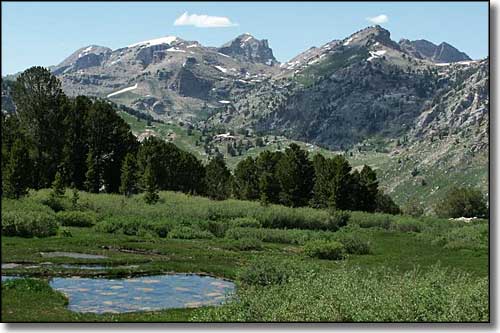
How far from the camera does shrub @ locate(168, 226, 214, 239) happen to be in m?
25.5

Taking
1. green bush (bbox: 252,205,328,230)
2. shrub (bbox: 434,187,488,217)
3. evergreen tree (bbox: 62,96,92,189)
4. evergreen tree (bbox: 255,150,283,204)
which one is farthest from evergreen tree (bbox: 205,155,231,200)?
green bush (bbox: 252,205,328,230)

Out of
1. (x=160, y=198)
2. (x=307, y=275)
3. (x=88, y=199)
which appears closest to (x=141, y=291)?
(x=307, y=275)

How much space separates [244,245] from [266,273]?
36.5 ft

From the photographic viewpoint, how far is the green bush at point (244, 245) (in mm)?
23514

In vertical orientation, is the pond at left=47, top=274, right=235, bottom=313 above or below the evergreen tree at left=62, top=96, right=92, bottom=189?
below

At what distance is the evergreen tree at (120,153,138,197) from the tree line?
2.6 inches

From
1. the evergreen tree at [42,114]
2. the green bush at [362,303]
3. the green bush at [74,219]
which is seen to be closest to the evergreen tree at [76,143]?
the evergreen tree at [42,114]

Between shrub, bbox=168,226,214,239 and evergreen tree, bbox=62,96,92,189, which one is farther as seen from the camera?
evergreen tree, bbox=62,96,92,189

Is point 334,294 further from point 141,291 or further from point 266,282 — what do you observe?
point 141,291

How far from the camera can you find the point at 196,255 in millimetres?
19953

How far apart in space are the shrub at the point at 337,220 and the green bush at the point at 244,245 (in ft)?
29.6

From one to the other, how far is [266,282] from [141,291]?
271cm

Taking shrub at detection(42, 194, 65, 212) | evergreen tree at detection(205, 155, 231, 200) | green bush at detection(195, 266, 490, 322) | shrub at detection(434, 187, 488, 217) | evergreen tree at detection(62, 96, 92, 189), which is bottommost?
shrub at detection(434, 187, 488, 217)

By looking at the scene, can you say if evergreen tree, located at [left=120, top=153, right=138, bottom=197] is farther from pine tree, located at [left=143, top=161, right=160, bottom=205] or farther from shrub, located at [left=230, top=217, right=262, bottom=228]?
shrub, located at [left=230, top=217, right=262, bottom=228]
